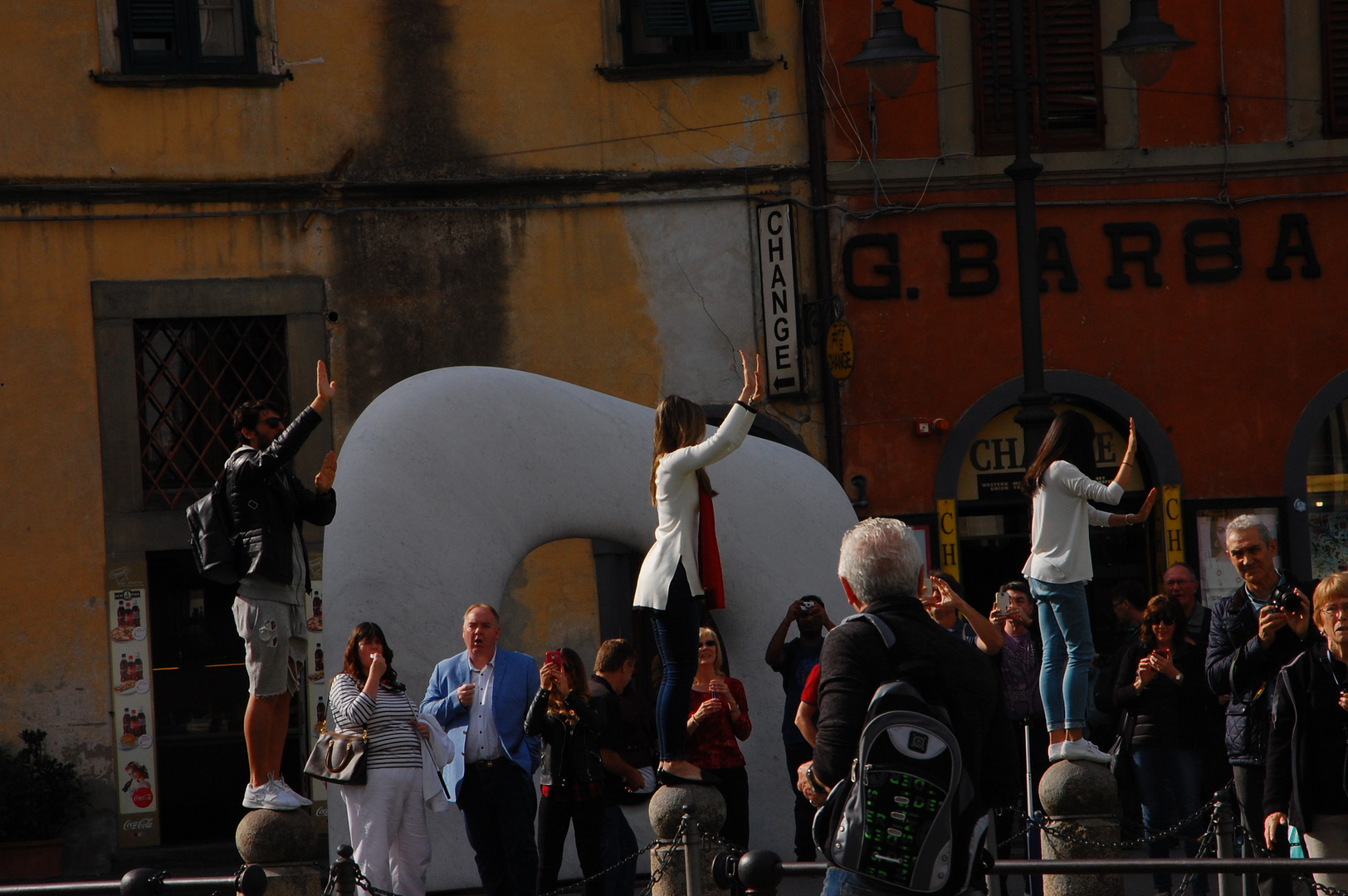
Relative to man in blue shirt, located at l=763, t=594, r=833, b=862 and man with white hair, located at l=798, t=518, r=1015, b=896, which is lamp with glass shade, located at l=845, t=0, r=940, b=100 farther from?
man with white hair, located at l=798, t=518, r=1015, b=896

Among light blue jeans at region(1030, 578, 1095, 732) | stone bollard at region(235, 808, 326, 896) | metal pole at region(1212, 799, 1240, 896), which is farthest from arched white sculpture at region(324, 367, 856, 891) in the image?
metal pole at region(1212, 799, 1240, 896)

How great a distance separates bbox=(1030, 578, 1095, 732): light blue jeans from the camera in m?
8.36

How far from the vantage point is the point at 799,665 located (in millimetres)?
9867

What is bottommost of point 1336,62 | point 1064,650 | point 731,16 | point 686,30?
point 1064,650

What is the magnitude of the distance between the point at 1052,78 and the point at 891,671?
40.2 feet

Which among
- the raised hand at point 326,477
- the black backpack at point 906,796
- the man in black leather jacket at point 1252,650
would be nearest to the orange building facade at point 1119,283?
the man in black leather jacket at point 1252,650

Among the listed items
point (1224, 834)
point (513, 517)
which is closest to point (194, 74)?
point (513, 517)

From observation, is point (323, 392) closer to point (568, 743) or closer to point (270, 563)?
point (270, 563)

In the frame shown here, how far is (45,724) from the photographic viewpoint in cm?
1399

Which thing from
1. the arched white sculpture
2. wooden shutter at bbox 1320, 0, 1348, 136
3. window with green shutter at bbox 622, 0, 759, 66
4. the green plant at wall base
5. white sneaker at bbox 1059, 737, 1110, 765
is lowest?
the green plant at wall base

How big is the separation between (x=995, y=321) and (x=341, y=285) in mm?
5860

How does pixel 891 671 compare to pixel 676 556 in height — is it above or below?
below

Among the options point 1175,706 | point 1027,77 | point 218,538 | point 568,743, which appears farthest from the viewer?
point 1027,77

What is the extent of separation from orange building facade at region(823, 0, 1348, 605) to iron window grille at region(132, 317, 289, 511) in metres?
5.16
